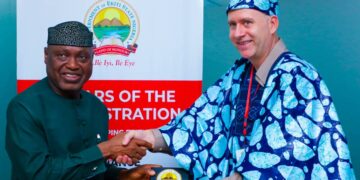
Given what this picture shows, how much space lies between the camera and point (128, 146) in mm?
3166

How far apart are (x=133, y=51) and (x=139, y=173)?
90 cm

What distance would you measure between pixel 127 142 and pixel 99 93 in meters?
0.74

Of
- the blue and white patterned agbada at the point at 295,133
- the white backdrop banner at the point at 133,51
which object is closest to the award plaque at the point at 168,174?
the blue and white patterned agbada at the point at 295,133

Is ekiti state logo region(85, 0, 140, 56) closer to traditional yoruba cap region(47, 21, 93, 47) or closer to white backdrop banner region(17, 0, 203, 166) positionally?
white backdrop banner region(17, 0, 203, 166)

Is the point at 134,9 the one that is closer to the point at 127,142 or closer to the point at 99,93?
the point at 99,93

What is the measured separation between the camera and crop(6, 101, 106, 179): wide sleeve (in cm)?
276

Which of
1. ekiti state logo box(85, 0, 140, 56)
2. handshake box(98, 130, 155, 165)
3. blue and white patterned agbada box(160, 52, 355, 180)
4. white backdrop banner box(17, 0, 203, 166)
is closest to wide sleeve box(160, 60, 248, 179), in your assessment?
handshake box(98, 130, 155, 165)

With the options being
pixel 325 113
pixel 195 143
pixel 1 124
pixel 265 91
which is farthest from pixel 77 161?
pixel 1 124

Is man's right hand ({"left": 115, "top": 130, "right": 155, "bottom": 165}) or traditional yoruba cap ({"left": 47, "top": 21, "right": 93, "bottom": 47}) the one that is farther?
man's right hand ({"left": 115, "top": 130, "right": 155, "bottom": 165})

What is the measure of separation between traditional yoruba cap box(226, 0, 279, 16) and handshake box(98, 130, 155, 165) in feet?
2.70

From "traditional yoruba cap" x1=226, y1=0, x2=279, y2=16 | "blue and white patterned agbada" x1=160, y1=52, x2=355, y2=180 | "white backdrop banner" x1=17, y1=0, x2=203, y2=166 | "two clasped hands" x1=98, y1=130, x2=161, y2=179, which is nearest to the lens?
"blue and white patterned agbada" x1=160, y1=52, x2=355, y2=180

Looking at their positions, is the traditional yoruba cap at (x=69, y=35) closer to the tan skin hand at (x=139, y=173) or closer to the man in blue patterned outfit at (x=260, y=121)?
the man in blue patterned outfit at (x=260, y=121)

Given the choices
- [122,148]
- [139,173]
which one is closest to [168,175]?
[139,173]

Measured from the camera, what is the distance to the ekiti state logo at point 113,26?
3.79m
